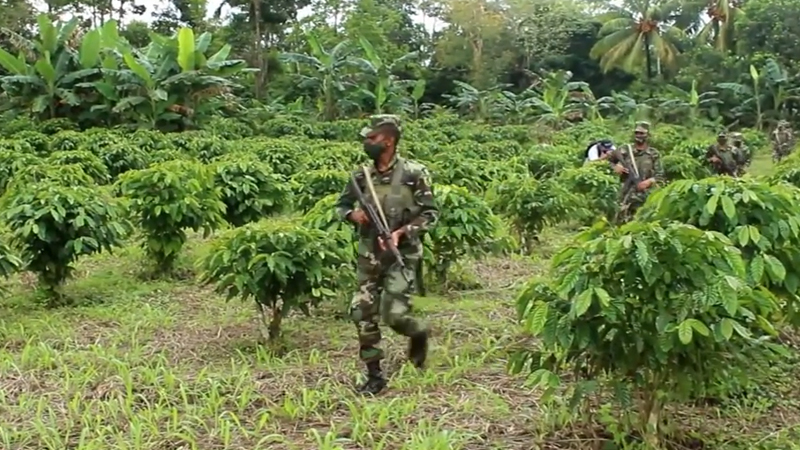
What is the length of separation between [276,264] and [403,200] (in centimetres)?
77

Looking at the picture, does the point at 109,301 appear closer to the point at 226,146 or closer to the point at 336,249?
the point at 336,249

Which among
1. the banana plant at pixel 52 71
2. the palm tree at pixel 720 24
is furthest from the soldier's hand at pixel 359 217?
the palm tree at pixel 720 24

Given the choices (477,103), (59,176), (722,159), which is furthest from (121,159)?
(477,103)

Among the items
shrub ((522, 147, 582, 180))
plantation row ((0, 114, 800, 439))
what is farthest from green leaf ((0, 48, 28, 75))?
shrub ((522, 147, 582, 180))

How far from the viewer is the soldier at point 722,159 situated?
1077 centimetres

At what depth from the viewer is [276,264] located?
4609mm

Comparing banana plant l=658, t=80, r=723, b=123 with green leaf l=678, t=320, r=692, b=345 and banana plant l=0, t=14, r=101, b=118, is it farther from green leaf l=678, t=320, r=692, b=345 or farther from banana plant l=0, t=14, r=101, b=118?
green leaf l=678, t=320, r=692, b=345

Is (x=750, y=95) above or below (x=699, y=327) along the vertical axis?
above

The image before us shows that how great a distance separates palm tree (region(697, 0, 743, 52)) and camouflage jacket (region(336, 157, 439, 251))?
25518 millimetres

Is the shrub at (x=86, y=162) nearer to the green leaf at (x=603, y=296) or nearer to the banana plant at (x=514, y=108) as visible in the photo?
the green leaf at (x=603, y=296)

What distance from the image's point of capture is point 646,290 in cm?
309

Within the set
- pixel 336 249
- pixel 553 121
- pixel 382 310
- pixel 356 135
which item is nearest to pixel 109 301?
pixel 336 249

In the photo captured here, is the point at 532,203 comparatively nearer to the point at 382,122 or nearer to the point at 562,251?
the point at 382,122

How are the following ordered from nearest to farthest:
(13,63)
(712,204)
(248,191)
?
(712,204), (248,191), (13,63)
